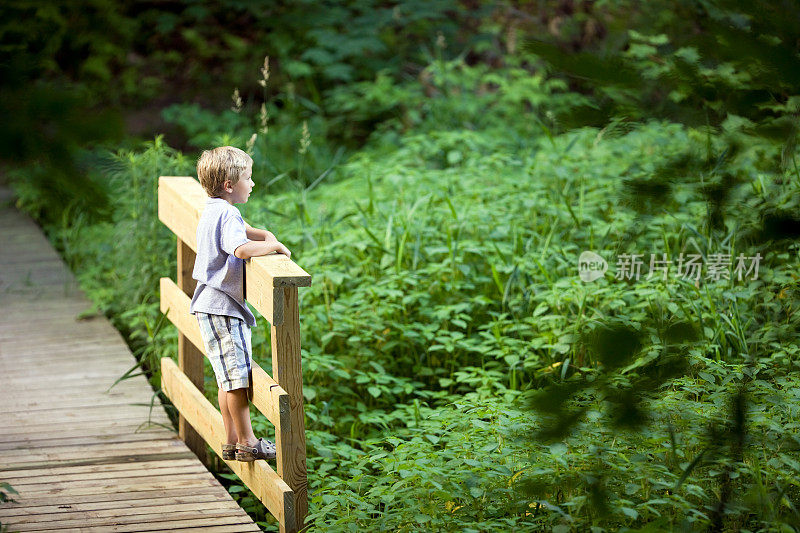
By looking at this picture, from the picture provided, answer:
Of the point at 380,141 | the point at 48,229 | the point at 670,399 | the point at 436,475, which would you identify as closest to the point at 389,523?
the point at 436,475

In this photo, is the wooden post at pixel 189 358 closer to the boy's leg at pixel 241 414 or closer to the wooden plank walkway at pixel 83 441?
the wooden plank walkway at pixel 83 441

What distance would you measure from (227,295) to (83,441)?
1227 millimetres

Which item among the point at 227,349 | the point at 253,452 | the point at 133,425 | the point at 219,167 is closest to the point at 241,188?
the point at 219,167

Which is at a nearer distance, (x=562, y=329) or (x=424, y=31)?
(x=562, y=329)

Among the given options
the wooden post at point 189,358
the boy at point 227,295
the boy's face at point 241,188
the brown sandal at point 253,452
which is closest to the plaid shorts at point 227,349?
the boy at point 227,295

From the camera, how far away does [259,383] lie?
3.08 m

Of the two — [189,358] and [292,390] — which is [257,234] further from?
[189,358]

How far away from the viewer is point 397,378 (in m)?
4.43

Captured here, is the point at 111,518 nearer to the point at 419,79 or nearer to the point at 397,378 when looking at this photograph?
the point at 397,378

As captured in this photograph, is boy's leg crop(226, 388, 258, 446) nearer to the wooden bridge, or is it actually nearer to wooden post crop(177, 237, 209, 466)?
the wooden bridge

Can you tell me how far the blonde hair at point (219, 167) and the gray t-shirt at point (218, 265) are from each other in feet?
0.19

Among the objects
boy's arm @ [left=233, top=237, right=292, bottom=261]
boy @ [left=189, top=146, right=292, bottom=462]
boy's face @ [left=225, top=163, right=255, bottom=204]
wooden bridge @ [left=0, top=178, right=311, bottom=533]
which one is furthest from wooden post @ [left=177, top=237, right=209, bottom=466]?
boy's arm @ [left=233, top=237, right=292, bottom=261]

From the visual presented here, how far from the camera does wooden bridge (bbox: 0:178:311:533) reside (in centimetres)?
295

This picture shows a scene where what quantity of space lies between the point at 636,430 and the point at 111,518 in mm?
2163
